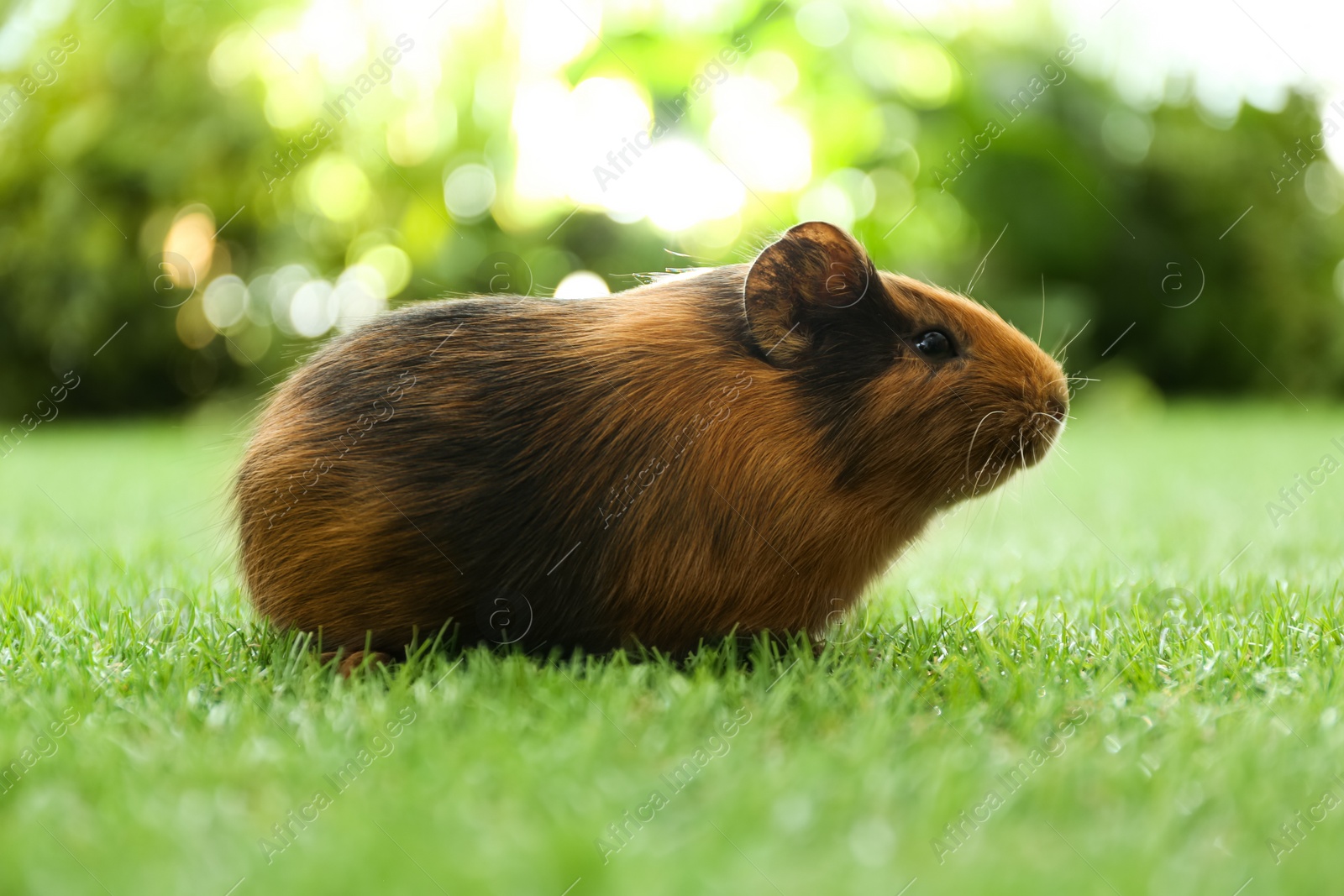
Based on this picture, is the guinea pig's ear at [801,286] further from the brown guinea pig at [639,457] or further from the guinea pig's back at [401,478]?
the guinea pig's back at [401,478]

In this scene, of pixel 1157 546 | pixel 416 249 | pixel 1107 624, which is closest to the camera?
pixel 1107 624

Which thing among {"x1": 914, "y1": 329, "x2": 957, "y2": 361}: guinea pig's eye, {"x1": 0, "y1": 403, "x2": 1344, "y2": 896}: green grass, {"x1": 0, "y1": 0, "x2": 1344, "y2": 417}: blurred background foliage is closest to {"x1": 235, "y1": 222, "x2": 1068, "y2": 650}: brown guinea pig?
{"x1": 914, "y1": 329, "x2": 957, "y2": 361}: guinea pig's eye

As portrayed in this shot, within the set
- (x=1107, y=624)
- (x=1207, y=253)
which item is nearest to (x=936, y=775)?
(x=1107, y=624)

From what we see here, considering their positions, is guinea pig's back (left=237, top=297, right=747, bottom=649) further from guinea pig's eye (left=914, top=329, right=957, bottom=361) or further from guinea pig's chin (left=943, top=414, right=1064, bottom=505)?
guinea pig's chin (left=943, top=414, right=1064, bottom=505)

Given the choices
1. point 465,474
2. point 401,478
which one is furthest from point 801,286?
point 401,478

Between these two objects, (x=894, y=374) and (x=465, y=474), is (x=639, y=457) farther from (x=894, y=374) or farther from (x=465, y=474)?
(x=894, y=374)

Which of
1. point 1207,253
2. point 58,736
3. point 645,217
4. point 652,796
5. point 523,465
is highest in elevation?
point 645,217

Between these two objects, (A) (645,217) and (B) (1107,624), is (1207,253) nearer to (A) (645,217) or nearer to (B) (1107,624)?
(A) (645,217)
